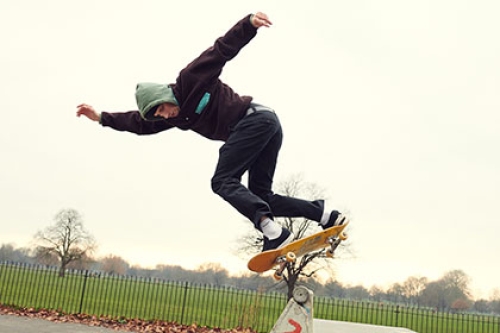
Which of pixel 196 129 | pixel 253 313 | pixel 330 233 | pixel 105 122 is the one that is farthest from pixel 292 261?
pixel 253 313

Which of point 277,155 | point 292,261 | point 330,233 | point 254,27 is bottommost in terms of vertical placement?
point 292,261

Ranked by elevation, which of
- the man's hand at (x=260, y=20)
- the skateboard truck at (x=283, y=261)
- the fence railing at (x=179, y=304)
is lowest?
the fence railing at (x=179, y=304)

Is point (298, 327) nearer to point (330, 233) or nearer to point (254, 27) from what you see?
point (330, 233)

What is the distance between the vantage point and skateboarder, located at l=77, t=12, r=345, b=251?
3.25 meters

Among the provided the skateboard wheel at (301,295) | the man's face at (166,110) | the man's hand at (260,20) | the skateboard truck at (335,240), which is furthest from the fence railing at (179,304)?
the man's hand at (260,20)

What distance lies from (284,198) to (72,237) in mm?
44556

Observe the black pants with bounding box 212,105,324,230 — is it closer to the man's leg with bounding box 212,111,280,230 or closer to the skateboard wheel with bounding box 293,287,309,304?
the man's leg with bounding box 212,111,280,230

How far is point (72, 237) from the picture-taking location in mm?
43938

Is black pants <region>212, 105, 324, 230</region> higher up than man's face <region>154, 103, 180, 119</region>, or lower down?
lower down

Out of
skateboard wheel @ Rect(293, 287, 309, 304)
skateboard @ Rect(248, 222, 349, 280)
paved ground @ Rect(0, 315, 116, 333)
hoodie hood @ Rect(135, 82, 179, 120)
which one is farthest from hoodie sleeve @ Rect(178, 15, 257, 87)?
paved ground @ Rect(0, 315, 116, 333)

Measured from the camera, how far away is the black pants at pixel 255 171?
3311 millimetres

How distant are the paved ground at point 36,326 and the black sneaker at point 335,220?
26.0 ft

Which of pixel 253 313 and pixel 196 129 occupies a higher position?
pixel 196 129

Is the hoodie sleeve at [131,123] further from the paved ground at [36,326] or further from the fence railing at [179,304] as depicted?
the fence railing at [179,304]
